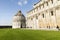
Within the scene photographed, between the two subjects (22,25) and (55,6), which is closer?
(55,6)

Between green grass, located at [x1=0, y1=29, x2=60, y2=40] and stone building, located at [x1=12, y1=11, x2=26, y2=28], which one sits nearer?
green grass, located at [x1=0, y1=29, x2=60, y2=40]

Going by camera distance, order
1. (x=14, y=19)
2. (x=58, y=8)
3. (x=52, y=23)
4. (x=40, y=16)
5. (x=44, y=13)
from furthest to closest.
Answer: (x=14, y=19) < (x=40, y=16) < (x=44, y=13) < (x=52, y=23) < (x=58, y=8)

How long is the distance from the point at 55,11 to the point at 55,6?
1252 mm

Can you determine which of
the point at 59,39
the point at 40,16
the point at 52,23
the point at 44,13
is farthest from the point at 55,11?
the point at 59,39

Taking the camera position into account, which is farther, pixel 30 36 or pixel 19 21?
pixel 19 21

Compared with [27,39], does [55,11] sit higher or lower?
higher

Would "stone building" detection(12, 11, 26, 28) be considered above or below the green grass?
above

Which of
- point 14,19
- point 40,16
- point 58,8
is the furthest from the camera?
point 14,19

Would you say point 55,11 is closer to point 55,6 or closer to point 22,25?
point 55,6

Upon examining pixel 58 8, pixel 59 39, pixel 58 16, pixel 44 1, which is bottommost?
pixel 59 39

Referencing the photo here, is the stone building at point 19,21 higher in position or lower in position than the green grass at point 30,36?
higher

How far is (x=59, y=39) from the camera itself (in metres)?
12.8

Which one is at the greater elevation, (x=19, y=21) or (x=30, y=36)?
(x=19, y=21)

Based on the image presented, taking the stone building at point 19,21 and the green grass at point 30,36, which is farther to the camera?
the stone building at point 19,21
